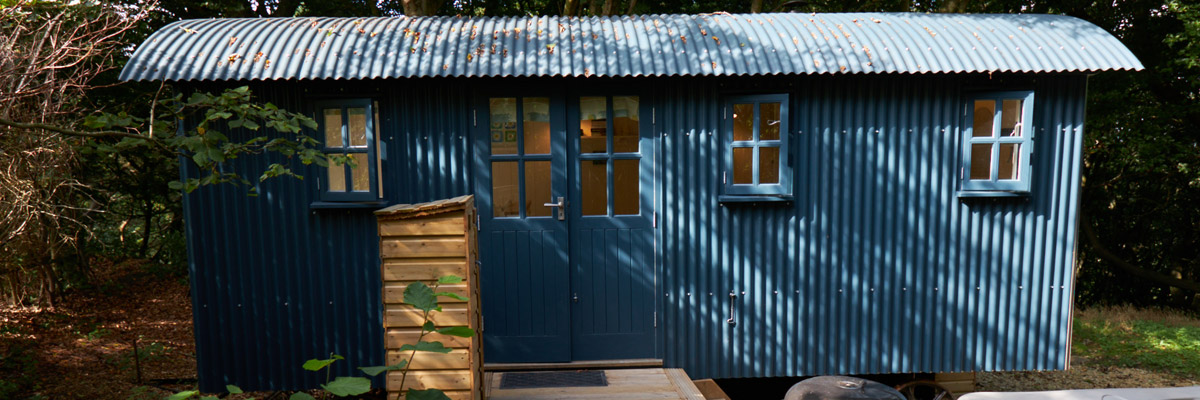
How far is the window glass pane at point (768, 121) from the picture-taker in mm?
5102

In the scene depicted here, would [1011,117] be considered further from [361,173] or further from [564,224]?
[361,173]

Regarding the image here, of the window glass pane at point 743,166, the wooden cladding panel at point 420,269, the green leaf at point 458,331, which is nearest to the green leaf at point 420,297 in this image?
the green leaf at point 458,331

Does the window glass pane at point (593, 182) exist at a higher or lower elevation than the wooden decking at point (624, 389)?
higher

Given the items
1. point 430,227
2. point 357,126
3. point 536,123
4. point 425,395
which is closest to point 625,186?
point 536,123

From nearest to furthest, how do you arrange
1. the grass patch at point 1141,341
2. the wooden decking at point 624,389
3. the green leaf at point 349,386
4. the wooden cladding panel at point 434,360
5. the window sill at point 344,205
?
the green leaf at point 349,386
the wooden cladding panel at point 434,360
the wooden decking at point 624,389
the window sill at point 344,205
the grass patch at point 1141,341

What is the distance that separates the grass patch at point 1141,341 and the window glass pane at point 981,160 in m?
4.91

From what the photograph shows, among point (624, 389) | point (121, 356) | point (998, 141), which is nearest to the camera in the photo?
point (624, 389)

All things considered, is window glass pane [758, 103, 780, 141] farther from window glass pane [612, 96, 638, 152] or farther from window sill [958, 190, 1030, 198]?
window sill [958, 190, 1030, 198]

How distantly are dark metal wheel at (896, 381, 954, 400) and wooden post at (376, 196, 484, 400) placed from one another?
12.8 feet

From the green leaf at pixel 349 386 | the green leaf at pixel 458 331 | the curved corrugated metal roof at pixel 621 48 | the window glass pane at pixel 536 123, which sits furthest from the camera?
the window glass pane at pixel 536 123

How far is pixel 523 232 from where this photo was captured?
5.15m

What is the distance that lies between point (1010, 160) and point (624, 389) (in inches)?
137

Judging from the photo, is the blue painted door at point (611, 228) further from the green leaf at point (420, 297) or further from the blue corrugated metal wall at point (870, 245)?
the green leaf at point (420, 297)

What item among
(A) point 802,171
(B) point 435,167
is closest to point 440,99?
(B) point 435,167
